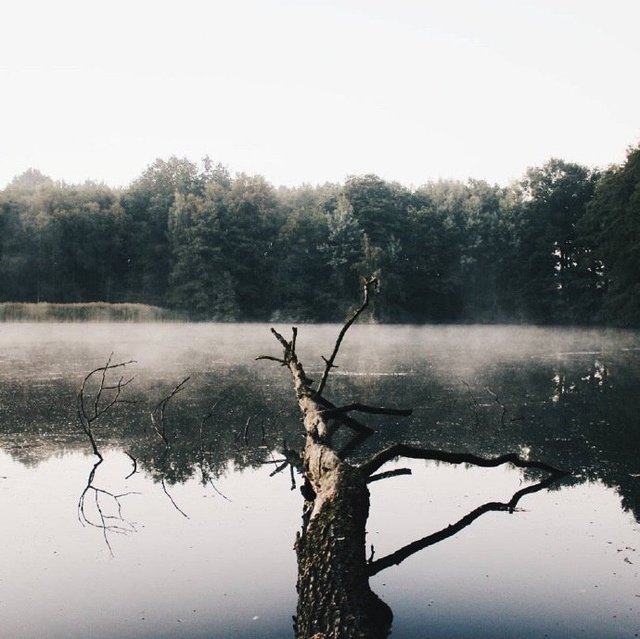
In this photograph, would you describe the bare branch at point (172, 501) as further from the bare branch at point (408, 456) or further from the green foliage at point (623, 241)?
the green foliage at point (623, 241)

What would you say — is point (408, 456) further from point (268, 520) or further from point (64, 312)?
point (64, 312)

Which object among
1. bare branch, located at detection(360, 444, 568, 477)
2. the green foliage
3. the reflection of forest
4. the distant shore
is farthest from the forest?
bare branch, located at detection(360, 444, 568, 477)

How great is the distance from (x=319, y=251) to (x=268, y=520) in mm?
50729

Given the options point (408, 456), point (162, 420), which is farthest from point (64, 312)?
point (408, 456)

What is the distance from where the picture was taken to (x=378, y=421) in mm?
10508

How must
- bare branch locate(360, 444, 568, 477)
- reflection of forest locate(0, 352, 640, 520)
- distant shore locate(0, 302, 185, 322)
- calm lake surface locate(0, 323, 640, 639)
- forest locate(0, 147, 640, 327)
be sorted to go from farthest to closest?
forest locate(0, 147, 640, 327), distant shore locate(0, 302, 185, 322), reflection of forest locate(0, 352, 640, 520), bare branch locate(360, 444, 568, 477), calm lake surface locate(0, 323, 640, 639)

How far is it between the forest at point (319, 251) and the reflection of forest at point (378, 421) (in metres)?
37.5

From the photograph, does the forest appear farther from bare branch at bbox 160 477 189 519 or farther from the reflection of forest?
bare branch at bbox 160 477 189 519

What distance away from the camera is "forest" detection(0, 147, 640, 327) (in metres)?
52.7

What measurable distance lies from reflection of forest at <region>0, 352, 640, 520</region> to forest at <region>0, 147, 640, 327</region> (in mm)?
37492

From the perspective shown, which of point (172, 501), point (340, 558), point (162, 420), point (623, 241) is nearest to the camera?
point (340, 558)

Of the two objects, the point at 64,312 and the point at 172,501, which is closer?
the point at 172,501

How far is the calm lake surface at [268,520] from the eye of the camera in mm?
4121

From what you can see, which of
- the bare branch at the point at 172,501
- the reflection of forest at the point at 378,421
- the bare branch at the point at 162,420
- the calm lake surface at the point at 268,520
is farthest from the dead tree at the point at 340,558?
the bare branch at the point at 162,420
